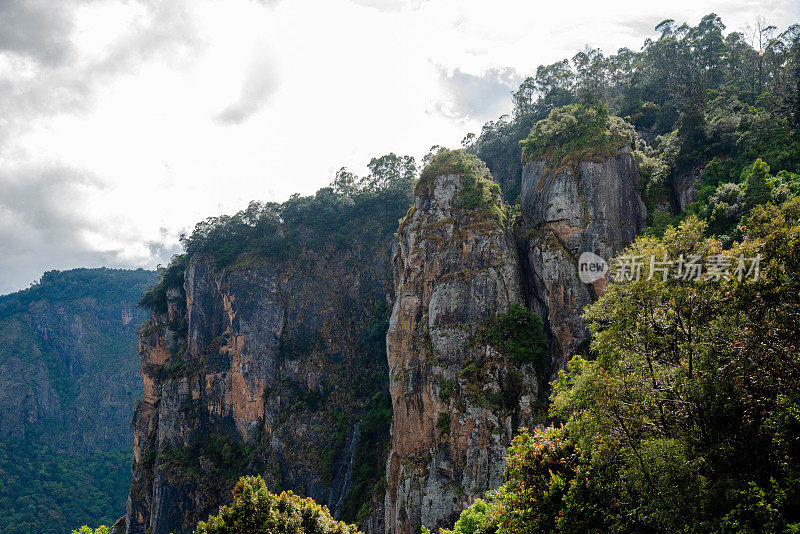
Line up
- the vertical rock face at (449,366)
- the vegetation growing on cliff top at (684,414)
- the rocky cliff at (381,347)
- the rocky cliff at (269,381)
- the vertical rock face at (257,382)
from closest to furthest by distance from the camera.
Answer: the vegetation growing on cliff top at (684,414) < the vertical rock face at (449,366) < the rocky cliff at (381,347) < the rocky cliff at (269,381) < the vertical rock face at (257,382)

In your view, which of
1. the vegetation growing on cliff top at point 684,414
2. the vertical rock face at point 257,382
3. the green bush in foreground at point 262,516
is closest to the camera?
the vegetation growing on cliff top at point 684,414

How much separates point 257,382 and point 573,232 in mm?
29007

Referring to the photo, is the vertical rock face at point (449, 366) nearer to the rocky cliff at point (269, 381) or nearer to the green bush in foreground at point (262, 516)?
the rocky cliff at point (269, 381)

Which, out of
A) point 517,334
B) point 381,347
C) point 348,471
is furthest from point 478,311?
point 348,471

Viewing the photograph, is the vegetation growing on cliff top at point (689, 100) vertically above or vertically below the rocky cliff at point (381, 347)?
above

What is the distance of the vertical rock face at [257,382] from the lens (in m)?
34.6

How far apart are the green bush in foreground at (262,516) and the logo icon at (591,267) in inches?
741

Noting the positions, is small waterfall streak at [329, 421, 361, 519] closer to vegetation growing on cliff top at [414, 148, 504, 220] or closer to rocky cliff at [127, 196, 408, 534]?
rocky cliff at [127, 196, 408, 534]

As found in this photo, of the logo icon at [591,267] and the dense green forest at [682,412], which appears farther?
the logo icon at [591,267]

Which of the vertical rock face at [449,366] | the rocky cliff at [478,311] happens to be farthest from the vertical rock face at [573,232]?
the vertical rock face at [449,366]

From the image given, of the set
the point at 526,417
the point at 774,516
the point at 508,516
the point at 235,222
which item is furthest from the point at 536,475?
the point at 235,222

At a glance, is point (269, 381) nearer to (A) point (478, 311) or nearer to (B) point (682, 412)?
(A) point (478, 311)

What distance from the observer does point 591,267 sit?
2384 centimetres

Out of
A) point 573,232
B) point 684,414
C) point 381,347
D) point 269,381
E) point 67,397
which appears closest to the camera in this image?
point 684,414
